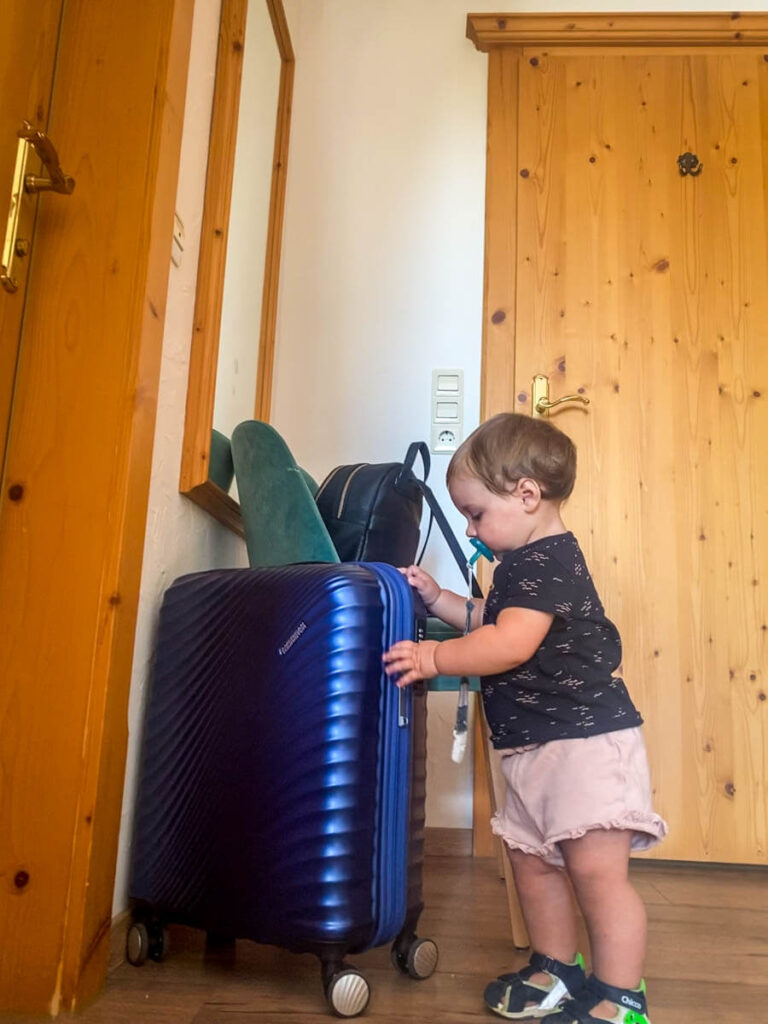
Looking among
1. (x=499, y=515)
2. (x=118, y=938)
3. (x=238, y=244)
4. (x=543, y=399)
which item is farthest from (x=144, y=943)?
(x=543, y=399)

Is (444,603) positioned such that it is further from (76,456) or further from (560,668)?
(76,456)

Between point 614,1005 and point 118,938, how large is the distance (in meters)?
0.59

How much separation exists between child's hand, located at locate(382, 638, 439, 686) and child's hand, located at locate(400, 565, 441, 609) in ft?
0.68

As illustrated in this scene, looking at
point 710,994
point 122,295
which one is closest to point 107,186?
point 122,295

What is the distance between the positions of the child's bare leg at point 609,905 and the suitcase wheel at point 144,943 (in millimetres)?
510

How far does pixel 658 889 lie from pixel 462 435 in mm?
1003

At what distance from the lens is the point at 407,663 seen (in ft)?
3.08


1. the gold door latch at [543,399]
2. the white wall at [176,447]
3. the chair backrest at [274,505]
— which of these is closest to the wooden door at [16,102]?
the white wall at [176,447]

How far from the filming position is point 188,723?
1026 mm

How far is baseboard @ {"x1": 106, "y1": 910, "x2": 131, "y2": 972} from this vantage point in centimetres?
98

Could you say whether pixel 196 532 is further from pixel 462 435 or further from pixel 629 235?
pixel 629 235

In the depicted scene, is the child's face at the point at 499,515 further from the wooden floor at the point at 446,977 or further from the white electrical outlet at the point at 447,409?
the white electrical outlet at the point at 447,409

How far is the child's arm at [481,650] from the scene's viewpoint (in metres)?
0.95

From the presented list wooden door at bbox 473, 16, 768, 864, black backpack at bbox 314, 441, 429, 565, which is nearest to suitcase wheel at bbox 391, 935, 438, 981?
black backpack at bbox 314, 441, 429, 565
